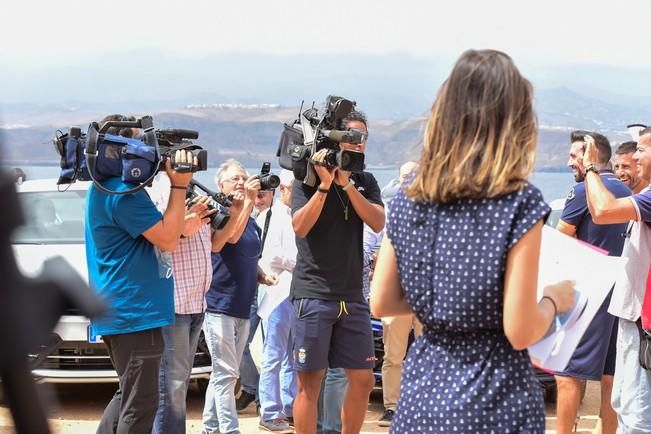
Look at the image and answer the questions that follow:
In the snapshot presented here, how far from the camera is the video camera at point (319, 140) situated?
17.4 ft

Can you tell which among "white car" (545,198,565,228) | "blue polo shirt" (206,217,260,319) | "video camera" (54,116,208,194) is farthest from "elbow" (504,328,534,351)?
"white car" (545,198,565,228)

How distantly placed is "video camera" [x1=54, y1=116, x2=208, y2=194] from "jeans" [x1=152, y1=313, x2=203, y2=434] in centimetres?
114

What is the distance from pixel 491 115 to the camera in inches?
106

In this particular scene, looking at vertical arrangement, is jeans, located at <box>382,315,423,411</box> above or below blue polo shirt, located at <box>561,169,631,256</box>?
below

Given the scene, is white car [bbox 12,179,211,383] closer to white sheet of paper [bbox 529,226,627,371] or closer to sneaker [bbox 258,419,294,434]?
sneaker [bbox 258,419,294,434]

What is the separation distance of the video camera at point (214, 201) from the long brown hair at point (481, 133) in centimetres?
305

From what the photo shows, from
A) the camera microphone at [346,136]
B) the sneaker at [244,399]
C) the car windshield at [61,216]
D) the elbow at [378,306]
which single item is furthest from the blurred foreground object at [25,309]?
the sneaker at [244,399]

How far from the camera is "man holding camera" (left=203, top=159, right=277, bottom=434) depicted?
20.7 feet

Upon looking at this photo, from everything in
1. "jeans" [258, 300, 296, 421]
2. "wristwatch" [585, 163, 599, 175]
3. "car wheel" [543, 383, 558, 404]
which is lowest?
"car wheel" [543, 383, 558, 404]

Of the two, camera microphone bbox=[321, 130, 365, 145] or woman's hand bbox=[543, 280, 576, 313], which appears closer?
woman's hand bbox=[543, 280, 576, 313]

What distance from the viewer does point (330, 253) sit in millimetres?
5574

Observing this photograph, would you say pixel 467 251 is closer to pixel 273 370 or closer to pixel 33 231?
pixel 33 231

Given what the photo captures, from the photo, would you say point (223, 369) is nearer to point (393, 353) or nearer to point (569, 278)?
point (393, 353)

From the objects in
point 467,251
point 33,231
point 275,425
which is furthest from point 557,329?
point 275,425
